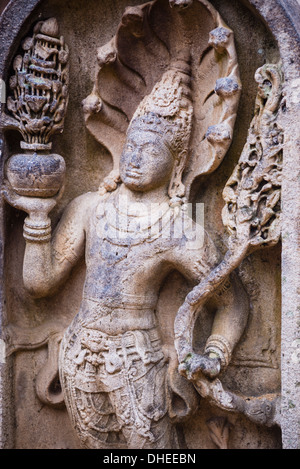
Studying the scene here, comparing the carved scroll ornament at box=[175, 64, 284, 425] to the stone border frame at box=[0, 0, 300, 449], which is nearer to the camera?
the stone border frame at box=[0, 0, 300, 449]

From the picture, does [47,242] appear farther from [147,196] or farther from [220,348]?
[220,348]

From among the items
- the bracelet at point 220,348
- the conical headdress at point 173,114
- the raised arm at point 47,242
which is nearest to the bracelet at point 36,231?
the raised arm at point 47,242

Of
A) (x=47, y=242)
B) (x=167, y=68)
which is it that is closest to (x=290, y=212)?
(x=167, y=68)

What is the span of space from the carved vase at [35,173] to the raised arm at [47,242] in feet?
0.21

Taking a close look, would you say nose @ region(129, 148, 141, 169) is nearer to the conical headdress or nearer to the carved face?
the carved face

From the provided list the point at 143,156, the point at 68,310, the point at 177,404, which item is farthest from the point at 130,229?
the point at 177,404

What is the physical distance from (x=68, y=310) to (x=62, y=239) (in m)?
0.50

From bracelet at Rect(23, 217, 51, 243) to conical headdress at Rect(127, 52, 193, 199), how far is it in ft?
2.52

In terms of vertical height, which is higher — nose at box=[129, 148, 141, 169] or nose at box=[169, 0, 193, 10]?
nose at box=[169, 0, 193, 10]

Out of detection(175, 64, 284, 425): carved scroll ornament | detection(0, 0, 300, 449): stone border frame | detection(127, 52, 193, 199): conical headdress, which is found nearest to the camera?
detection(0, 0, 300, 449): stone border frame

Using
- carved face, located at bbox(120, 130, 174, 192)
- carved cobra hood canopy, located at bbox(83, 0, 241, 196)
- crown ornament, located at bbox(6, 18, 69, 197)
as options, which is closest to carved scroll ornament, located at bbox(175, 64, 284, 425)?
carved cobra hood canopy, located at bbox(83, 0, 241, 196)

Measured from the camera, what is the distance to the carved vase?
4.04 m

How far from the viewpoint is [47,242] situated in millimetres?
4195

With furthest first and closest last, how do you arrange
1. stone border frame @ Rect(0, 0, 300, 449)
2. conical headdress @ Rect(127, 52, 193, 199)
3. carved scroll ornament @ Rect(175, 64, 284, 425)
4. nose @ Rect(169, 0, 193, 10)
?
1. conical headdress @ Rect(127, 52, 193, 199)
2. nose @ Rect(169, 0, 193, 10)
3. carved scroll ornament @ Rect(175, 64, 284, 425)
4. stone border frame @ Rect(0, 0, 300, 449)
